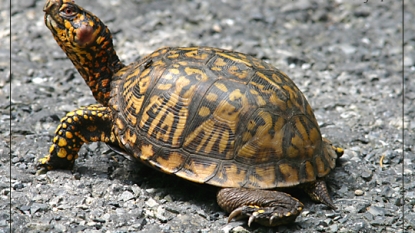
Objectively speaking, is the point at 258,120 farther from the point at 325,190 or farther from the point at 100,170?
the point at 100,170

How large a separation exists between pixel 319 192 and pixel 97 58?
2061 millimetres

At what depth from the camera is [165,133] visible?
3.92 m

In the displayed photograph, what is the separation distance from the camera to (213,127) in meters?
3.80

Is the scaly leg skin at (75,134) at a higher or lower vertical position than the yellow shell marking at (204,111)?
lower

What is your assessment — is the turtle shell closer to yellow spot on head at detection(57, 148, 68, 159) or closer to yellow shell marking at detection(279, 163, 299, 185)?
yellow shell marking at detection(279, 163, 299, 185)

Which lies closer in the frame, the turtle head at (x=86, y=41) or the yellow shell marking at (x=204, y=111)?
the yellow shell marking at (x=204, y=111)

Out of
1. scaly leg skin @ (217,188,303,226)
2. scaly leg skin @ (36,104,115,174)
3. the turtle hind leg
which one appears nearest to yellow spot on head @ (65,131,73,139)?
scaly leg skin @ (36,104,115,174)

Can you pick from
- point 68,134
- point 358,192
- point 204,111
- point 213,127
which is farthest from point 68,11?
point 358,192

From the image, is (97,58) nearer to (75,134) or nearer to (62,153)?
(75,134)

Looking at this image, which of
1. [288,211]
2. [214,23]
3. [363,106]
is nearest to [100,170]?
[288,211]

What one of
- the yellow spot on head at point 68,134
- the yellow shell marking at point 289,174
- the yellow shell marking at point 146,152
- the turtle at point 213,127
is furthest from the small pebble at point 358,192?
the yellow spot on head at point 68,134

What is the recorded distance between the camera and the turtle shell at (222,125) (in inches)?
148

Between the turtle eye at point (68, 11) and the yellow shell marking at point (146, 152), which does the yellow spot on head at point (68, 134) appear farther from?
the turtle eye at point (68, 11)

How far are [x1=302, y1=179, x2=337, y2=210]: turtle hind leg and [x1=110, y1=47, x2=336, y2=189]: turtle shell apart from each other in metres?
0.08
